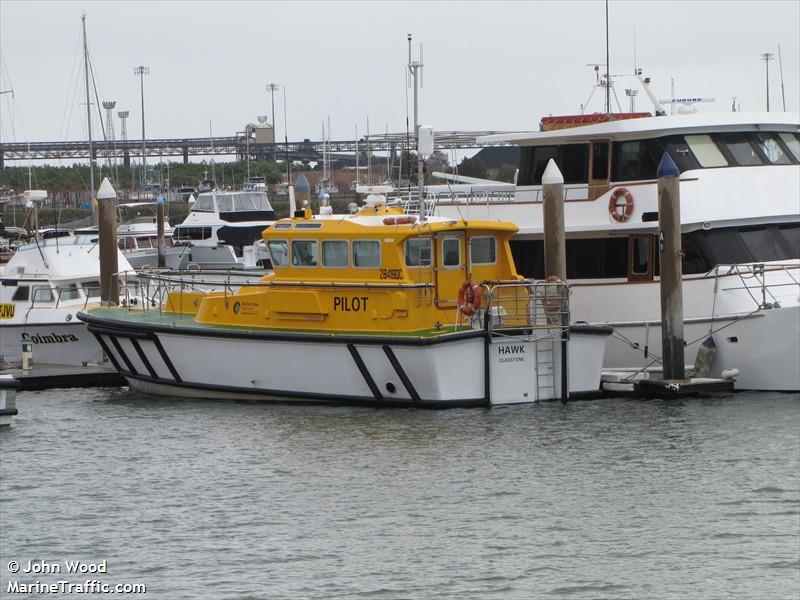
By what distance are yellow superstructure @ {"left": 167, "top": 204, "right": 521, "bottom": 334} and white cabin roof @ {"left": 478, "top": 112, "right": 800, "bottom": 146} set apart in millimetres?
2760

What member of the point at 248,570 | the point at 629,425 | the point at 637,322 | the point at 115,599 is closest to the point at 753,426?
the point at 629,425

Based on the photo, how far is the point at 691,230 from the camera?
77.0 feet

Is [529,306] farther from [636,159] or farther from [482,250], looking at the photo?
[636,159]

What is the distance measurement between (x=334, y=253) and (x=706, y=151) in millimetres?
6403

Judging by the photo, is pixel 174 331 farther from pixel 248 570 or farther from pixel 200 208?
pixel 200 208

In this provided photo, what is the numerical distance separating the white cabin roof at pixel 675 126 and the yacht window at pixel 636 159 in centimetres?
14

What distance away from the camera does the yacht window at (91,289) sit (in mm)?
28564

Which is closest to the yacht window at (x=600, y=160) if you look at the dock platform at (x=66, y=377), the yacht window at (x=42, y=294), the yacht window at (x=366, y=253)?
the yacht window at (x=366, y=253)

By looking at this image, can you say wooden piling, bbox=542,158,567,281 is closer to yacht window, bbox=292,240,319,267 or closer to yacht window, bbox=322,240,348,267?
yacht window, bbox=322,240,348,267

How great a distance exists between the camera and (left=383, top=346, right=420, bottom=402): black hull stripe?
21625 millimetres

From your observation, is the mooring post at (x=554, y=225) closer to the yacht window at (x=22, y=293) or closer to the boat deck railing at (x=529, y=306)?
the boat deck railing at (x=529, y=306)

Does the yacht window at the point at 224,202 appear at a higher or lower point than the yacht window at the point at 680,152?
lower

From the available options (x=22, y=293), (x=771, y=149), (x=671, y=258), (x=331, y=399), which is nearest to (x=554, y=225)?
(x=671, y=258)

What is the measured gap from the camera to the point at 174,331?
76.6 feet
